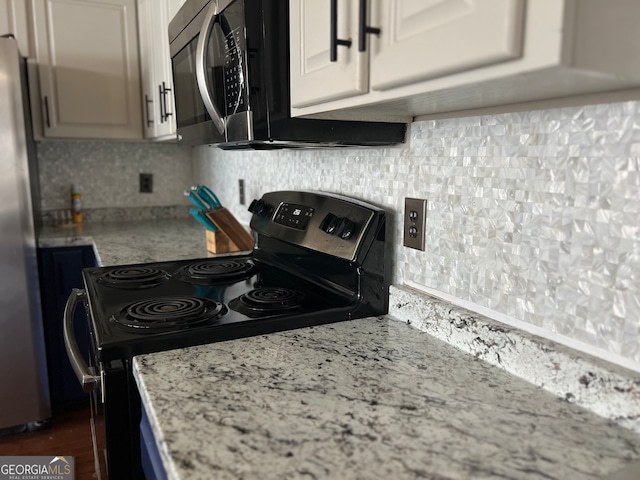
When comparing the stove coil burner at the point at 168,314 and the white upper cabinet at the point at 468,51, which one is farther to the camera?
the stove coil burner at the point at 168,314

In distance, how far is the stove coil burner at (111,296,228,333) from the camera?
3.18 feet

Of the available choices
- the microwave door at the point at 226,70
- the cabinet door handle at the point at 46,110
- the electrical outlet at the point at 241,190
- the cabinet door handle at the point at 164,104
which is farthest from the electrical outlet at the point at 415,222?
the cabinet door handle at the point at 46,110

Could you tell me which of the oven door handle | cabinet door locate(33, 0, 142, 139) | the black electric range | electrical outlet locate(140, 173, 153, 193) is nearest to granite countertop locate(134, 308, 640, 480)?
the black electric range

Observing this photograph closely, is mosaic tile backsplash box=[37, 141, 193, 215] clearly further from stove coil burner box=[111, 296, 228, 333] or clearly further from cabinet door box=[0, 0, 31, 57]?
stove coil burner box=[111, 296, 228, 333]

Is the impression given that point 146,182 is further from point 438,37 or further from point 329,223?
point 438,37

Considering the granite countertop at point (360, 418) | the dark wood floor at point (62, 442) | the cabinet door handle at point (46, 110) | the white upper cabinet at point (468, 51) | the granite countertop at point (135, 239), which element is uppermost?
the cabinet door handle at point (46, 110)

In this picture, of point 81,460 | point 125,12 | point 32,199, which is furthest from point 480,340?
point 125,12

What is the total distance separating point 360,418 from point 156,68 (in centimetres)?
209

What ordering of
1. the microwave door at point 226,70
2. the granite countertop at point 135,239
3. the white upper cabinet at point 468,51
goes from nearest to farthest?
the white upper cabinet at point 468,51 < the microwave door at point 226,70 < the granite countertop at point 135,239

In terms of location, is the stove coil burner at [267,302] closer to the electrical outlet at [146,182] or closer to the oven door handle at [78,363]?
the oven door handle at [78,363]

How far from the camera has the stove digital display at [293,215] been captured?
4.37ft

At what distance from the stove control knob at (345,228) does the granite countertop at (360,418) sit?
0.99ft

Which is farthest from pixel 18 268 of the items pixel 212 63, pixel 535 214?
pixel 535 214

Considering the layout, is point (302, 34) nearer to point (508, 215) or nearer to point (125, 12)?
point (508, 215)
